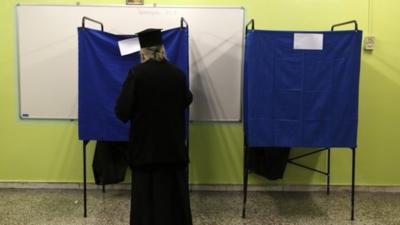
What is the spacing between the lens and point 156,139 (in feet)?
7.50

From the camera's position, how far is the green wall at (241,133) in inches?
144

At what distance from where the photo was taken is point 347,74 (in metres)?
2.89

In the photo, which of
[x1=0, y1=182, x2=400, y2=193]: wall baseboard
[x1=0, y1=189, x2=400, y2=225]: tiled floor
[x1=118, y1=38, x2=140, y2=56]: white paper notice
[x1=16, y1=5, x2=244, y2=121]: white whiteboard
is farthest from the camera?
[x1=0, y1=182, x2=400, y2=193]: wall baseboard

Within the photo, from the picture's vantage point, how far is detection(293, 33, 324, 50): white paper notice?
2.86 meters

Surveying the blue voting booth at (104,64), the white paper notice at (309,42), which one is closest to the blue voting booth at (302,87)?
the white paper notice at (309,42)

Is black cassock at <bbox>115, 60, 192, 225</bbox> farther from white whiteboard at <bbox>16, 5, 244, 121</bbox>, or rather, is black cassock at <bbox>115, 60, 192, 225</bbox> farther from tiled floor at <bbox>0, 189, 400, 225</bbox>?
white whiteboard at <bbox>16, 5, 244, 121</bbox>

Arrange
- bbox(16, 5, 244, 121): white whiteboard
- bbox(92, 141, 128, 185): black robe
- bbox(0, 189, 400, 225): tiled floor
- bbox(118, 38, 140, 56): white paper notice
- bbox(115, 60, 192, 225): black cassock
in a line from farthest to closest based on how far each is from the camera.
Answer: bbox(16, 5, 244, 121): white whiteboard
bbox(92, 141, 128, 185): black robe
bbox(0, 189, 400, 225): tiled floor
bbox(118, 38, 140, 56): white paper notice
bbox(115, 60, 192, 225): black cassock

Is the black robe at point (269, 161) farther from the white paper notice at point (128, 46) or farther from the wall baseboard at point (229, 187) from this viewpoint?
the white paper notice at point (128, 46)

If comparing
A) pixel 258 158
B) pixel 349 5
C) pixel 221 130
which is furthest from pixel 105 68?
pixel 349 5

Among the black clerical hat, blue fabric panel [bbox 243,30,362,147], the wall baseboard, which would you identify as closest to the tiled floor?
the wall baseboard

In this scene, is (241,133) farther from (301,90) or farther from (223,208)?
(301,90)

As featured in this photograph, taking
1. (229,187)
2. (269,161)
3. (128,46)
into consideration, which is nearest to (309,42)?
(269,161)

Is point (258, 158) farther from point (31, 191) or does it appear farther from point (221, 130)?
point (31, 191)

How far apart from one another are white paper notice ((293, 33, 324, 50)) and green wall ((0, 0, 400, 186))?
0.84 meters
